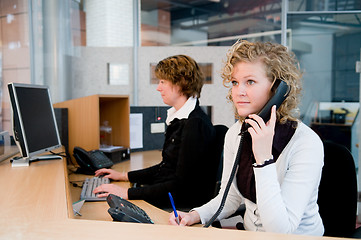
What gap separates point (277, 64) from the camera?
116 centimetres

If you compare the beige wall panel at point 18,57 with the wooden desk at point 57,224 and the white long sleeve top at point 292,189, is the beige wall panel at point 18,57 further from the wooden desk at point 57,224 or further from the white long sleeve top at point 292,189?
the white long sleeve top at point 292,189

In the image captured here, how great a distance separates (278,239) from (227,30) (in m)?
4.13

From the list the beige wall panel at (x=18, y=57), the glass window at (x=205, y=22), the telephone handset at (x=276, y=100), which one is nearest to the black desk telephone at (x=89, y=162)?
the telephone handset at (x=276, y=100)

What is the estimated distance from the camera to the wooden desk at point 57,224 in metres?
0.77

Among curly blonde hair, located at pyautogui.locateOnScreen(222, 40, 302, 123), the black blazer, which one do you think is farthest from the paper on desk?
curly blonde hair, located at pyautogui.locateOnScreen(222, 40, 302, 123)

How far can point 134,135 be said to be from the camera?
2904 millimetres

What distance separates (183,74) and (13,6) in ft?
10.3

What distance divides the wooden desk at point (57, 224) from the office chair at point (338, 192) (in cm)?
64

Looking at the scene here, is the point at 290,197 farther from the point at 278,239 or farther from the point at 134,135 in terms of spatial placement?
the point at 134,135

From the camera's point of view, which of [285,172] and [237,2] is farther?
[237,2]

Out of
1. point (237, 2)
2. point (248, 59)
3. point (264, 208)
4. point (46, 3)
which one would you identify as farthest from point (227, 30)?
point (264, 208)

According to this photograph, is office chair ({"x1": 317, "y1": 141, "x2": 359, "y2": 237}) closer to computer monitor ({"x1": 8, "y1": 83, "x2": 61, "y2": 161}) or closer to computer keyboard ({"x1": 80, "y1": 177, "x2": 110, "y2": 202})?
computer keyboard ({"x1": 80, "y1": 177, "x2": 110, "y2": 202})

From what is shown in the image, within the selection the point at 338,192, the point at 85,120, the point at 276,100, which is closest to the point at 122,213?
the point at 276,100

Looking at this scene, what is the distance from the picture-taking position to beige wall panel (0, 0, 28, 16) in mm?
4078
